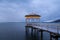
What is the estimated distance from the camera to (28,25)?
43.9 metres

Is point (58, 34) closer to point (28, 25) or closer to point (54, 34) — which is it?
point (54, 34)

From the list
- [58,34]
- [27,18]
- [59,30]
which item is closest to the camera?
[58,34]

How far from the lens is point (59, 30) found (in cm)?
1866

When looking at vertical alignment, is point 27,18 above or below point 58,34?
above

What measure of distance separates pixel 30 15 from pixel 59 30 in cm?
2782

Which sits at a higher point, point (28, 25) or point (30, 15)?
point (30, 15)

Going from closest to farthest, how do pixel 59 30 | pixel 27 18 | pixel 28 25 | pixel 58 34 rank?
pixel 58 34, pixel 59 30, pixel 28 25, pixel 27 18

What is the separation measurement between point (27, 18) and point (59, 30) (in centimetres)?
2872

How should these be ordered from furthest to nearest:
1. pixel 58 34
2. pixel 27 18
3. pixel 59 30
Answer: pixel 27 18 < pixel 59 30 < pixel 58 34

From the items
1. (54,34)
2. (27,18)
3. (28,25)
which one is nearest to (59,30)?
(54,34)

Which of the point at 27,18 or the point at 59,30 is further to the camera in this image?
the point at 27,18

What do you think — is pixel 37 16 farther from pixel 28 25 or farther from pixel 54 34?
pixel 54 34

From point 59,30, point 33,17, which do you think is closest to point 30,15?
point 33,17

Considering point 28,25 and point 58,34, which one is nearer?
point 58,34
